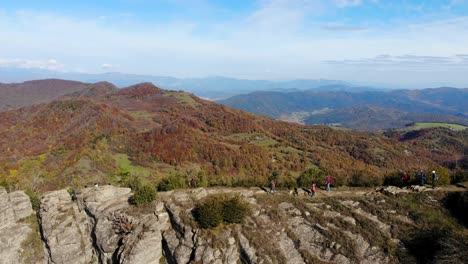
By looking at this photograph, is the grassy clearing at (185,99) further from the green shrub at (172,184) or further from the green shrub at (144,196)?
the green shrub at (144,196)

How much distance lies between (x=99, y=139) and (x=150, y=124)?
98.3ft

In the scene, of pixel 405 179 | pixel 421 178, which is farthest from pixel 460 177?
pixel 405 179

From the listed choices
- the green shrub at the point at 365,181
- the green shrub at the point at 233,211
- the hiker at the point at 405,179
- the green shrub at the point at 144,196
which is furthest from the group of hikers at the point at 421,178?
the green shrub at the point at 144,196

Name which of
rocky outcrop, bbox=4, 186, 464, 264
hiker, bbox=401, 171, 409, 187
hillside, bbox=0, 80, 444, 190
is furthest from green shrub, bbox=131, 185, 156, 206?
hiker, bbox=401, 171, 409, 187

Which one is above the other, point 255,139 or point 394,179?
point 394,179

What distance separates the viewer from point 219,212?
20.9 metres

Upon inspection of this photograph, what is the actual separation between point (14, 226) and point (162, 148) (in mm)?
63341

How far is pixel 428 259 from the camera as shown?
17406 millimetres

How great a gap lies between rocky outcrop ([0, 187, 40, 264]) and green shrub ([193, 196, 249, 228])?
14125 mm

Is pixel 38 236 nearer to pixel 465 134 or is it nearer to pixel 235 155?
pixel 235 155

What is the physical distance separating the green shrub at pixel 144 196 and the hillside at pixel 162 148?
681 cm

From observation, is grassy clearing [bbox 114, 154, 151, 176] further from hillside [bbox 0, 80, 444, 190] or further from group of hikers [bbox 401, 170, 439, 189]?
group of hikers [bbox 401, 170, 439, 189]

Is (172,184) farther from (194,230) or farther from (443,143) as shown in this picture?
(443,143)

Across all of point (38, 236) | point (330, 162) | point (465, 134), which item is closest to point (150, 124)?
point (330, 162)
